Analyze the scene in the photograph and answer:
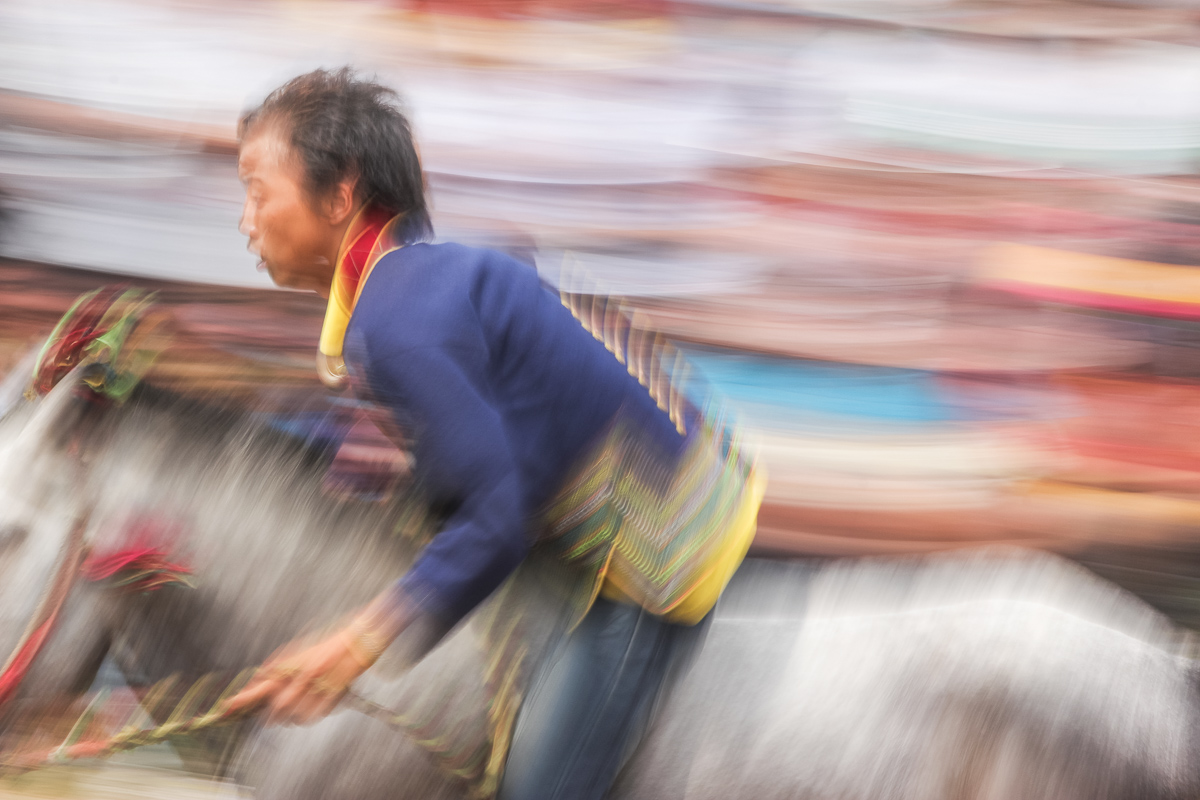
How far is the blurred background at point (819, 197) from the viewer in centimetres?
269

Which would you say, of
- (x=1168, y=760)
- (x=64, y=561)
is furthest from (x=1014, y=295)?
(x=64, y=561)

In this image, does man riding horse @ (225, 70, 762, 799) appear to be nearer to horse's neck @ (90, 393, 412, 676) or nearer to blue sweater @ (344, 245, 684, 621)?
blue sweater @ (344, 245, 684, 621)

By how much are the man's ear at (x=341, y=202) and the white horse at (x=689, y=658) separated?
1.64 ft

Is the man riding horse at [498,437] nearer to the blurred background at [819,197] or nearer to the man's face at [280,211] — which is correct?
the man's face at [280,211]

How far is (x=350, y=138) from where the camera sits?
138 cm

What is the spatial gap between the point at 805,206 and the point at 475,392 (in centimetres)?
177

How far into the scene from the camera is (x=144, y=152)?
110 inches

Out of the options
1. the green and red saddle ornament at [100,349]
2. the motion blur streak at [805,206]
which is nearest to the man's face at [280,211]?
the green and red saddle ornament at [100,349]

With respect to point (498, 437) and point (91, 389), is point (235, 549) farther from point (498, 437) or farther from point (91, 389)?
point (498, 437)

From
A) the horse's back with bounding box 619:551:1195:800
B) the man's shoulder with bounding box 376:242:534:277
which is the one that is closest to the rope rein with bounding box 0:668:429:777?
the horse's back with bounding box 619:551:1195:800

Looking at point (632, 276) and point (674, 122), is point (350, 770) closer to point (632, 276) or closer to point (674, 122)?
point (632, 276)

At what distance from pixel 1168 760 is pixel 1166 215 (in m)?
1.77

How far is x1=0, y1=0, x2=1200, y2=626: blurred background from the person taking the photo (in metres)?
2.69

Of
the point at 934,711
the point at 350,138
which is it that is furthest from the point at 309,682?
the point at 934,711
